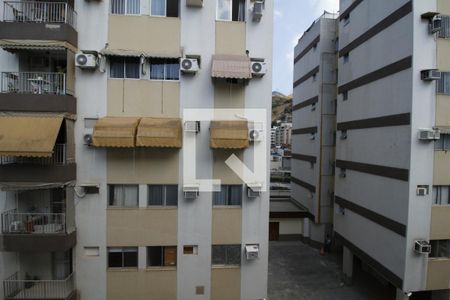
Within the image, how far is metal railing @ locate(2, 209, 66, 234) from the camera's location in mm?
10148

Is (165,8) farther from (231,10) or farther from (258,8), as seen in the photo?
(258,8)

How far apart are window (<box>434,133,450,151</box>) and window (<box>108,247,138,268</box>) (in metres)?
12.6

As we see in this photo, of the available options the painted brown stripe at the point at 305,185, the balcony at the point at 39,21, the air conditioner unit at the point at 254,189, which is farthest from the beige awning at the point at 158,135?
the painted brown stripe at the point at 305,185

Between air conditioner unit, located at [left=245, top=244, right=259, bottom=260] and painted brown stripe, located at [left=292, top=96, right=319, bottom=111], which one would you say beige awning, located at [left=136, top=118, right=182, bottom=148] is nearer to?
air conditioner unit, located at [left=245, top=244, right=259, bottom=260]

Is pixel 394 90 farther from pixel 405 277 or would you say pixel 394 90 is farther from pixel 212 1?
pixel 212 1

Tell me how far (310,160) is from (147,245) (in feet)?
49.9

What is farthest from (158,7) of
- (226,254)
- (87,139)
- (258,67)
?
(226,254)

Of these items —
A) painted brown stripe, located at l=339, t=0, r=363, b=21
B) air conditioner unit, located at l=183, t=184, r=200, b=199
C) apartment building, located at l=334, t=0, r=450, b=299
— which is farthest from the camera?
painted brown stripe, located at l=339, t=0, r=363, b=21

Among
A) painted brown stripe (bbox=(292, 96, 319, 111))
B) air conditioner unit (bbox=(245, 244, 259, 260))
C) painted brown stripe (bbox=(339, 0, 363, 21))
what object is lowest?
air conditioner unit (bbox=(245, 244, 259, 260))

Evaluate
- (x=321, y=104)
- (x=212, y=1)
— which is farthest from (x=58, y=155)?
(x=321, y=104)

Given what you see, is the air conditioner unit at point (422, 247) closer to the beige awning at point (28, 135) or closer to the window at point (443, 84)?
the window at point (443, 84)

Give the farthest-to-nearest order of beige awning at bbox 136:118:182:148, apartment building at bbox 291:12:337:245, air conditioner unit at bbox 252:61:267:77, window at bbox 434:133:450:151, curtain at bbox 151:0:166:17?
apartment building at bbox 291:12:337:245 → window at bbox 434:133:450:151 → curtain at bbox 151:0:166:17 → air conditioner unit at bbox 252:61:267:77 → beige awning at bbox 136:118:182:148

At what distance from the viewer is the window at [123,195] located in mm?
10820

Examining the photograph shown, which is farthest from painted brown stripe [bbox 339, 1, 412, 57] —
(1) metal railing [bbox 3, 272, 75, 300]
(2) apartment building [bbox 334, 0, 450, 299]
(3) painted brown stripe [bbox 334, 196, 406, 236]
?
(1) metal railing [bbox 3, 272, 75, 300]
